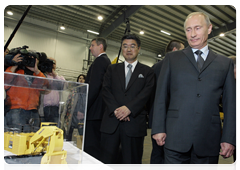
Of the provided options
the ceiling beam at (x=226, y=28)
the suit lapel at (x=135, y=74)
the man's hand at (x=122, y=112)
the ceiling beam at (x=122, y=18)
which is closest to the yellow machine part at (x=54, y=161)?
the man's hand at (x=122, y=112)

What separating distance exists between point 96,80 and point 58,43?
303 inches

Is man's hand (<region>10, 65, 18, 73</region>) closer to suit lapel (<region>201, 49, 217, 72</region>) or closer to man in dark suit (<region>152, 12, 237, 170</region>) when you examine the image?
man in dark suit (<region>152, 12, 237, 170</region>)

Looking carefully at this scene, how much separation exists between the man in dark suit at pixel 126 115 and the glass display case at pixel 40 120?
0.77 meters

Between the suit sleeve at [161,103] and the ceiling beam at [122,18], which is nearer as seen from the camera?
the suit sleeve at [161,103]

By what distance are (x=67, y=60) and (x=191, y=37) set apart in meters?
8.87

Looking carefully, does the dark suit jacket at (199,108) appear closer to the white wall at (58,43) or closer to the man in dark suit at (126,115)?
the man in dark suit at (126,115)

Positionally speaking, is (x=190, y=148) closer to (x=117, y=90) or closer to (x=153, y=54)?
(x=117, y=90)

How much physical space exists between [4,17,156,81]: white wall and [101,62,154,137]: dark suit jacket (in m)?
7.40

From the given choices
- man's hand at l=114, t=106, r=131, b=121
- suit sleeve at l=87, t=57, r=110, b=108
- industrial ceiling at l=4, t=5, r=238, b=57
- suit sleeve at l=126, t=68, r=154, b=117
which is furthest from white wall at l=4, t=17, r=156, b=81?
man's hand at l=114, t=106, r=131, b=121

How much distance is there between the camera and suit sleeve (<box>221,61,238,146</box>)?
112cm

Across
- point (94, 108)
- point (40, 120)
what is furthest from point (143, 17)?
point (40, 120)

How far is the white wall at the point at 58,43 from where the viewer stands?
797 centimetres

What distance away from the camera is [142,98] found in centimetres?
171

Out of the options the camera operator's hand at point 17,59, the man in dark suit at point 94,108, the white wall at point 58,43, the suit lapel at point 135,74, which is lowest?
the man in dark suit at point 94,108
